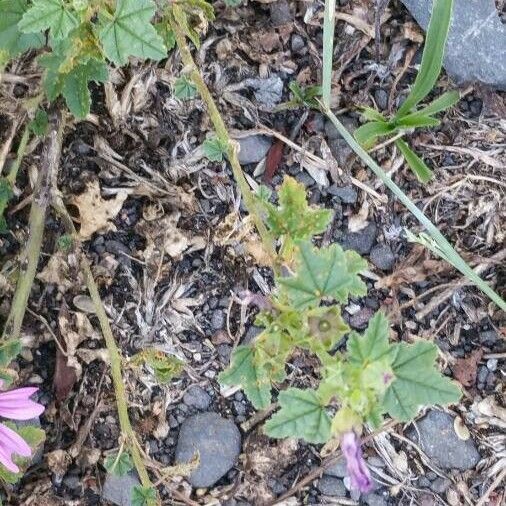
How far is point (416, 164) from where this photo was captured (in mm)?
2279

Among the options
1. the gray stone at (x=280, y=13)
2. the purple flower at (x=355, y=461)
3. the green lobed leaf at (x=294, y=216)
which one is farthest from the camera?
the gray stone at (x=280, y=13)

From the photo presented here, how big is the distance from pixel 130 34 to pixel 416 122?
845mm

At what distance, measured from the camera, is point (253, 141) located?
94.0 inches

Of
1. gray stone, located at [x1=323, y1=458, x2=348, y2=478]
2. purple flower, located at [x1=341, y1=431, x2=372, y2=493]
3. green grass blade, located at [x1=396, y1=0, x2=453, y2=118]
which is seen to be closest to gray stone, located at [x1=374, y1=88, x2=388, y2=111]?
green grass blade, located at [x1=396, y1=0, x2=453, y2=118]

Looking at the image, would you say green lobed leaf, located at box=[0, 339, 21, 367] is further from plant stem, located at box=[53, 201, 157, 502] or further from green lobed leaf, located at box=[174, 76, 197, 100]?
green lobed leaf, located at box=[174, 76, 197, 100]

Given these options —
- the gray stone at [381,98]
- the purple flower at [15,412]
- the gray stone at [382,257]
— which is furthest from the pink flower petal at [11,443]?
the gray stone at [381,98]

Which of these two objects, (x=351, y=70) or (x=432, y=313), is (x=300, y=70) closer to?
(x=351, y=70)

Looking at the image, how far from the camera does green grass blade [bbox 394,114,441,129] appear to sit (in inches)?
87.7

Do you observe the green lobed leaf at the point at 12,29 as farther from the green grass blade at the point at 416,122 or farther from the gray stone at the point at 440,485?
the gray stone at the point at 440,485

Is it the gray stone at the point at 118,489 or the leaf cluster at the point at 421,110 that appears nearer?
the leaf cluster at the point at 421,110

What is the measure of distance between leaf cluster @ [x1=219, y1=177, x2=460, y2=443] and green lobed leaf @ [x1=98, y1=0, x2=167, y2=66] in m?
0.37

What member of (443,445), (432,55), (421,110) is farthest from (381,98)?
(443,445)

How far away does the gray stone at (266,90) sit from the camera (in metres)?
2.41

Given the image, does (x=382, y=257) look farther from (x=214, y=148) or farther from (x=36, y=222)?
(x=36, y=222)
